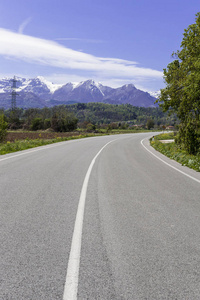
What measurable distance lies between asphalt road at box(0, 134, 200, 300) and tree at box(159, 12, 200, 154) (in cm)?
961

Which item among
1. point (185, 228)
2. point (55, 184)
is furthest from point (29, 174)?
point (185, 228)

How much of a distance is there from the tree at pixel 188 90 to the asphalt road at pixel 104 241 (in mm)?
9614

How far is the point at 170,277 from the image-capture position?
3307mm

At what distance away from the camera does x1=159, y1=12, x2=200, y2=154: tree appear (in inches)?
647

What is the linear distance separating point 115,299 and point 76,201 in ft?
13.3

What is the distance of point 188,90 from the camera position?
645 inches

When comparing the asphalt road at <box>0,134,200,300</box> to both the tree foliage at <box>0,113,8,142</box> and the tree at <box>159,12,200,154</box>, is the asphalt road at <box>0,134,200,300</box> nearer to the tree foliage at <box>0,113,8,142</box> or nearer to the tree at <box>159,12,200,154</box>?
the tree at <box>159,12,200,154</box>

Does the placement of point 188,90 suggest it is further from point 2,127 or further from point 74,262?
point 2,127

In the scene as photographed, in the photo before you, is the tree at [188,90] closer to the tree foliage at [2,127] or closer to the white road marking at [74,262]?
the white road marking at [74,262]

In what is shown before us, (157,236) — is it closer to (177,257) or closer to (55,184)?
(177,257)

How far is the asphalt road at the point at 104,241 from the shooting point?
308 centimetres

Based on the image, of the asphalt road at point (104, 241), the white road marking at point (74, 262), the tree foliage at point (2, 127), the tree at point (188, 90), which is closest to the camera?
the white road marking at point (74, 262)

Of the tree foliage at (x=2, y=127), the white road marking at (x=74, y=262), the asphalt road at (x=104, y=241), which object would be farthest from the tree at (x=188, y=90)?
the tree foliage at (x=2, y=127)

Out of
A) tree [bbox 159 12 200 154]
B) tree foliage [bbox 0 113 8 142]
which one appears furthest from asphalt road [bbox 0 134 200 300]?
tree foliage [bbox 0 113 8 142]
